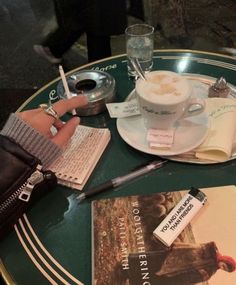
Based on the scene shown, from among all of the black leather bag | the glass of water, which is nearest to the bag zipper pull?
the black leather bag

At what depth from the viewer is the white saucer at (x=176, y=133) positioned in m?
0.72

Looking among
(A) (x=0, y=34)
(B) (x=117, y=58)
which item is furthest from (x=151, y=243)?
(A) (x=0, y=34)

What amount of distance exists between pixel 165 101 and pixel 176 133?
0.10 metres

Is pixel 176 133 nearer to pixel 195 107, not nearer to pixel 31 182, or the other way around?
pixel 195 107

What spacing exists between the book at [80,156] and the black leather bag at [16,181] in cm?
5

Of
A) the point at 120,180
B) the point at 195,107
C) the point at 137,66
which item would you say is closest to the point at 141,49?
the point at 137,66

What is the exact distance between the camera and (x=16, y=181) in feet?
2.04

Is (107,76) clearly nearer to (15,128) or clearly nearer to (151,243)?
(15,128)

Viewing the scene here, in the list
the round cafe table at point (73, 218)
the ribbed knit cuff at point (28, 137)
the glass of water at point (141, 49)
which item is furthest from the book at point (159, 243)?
the glass of water at point (141, 49)

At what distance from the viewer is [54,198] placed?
2.24 ft

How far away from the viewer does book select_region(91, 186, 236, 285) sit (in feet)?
1.75

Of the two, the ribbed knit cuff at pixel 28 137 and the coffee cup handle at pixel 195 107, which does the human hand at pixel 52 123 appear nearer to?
the ribbed knit cuff at pixel 28 137

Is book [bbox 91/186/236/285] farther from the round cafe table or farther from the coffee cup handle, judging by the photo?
the coffee cup handle

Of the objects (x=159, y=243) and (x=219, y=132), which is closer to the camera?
(x=159, y=243)
